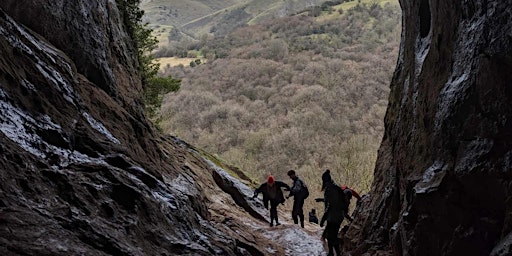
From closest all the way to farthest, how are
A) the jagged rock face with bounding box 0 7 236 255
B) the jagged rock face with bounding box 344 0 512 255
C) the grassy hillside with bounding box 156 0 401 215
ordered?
the jagged rock face with bounding box 0 7 236 255, the jagged rock face with bounding box 344 0 512 255, the grassy hillside with bounding box 156 0 401 215

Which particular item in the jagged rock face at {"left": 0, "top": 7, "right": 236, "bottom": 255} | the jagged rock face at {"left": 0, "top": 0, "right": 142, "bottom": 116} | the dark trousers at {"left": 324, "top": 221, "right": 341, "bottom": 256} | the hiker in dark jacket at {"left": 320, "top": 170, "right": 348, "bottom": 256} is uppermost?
the jagged rock face at {"left": 0, "top": 0, "right": 142, "bottom": 116}

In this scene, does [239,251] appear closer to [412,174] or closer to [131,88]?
[412,174]

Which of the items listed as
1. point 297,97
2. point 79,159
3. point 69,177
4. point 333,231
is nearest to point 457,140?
point 333,231

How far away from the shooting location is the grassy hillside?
5400 centimetres

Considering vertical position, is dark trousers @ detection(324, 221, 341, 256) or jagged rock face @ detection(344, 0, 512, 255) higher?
jagged rock face @ detection(344, 0, 512, 255)

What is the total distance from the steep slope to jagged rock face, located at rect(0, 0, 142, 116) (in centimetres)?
3

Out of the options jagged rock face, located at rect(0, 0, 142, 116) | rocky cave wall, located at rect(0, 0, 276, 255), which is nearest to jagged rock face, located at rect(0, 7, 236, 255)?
rocky cave wall, located at rect(0, 0, 276, 255)

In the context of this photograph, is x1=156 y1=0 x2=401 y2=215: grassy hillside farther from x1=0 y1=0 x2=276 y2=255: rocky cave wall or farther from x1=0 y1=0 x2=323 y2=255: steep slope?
x1=0 y1=0 x2=276 y2=255: rocky cave wall

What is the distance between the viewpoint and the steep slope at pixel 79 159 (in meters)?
5.64

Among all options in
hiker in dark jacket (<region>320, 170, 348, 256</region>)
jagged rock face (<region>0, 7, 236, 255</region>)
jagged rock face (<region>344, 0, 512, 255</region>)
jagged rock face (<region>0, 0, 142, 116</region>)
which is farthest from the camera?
hiker in dark jacket (<region>320, 170, 348, 256</region>)

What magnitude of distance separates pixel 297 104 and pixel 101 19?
207 ft

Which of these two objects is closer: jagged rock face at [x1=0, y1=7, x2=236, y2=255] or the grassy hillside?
jagged rock face at [x1=0, y1=7, x2=236, y2=255]

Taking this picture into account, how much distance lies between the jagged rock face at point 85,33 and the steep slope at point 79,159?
3 centimetres

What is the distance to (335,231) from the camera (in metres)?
11.5
